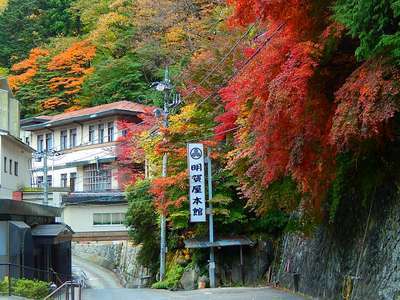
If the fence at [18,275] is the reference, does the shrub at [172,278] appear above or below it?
below

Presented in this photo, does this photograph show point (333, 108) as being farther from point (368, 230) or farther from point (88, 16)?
point (88, 16)

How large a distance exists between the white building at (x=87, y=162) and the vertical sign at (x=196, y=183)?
68.1 ft

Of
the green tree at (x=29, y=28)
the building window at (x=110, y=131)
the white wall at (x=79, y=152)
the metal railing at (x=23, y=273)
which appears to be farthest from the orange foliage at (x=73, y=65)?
the metal railing at (x=23, y=273)

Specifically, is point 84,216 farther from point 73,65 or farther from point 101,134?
point 73,65

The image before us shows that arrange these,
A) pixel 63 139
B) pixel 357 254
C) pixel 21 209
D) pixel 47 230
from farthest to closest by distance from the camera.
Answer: pixel 63 139 → pixel 47 230 → pixel 21 209 → pixel 357 254

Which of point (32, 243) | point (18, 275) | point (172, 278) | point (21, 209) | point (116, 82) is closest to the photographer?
point (18, 275)

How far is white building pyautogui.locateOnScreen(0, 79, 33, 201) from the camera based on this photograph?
38.6 meters

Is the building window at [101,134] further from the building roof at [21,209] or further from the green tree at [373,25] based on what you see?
the green tree at [373,25]

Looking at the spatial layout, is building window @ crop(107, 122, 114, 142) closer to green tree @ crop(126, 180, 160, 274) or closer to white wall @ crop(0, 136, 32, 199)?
white wall @ crop(0, 136, 32, 199)

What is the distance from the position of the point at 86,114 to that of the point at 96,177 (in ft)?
20.2

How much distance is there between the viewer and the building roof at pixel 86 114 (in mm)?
50000

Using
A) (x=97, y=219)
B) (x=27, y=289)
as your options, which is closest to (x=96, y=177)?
(x=97, y=219)

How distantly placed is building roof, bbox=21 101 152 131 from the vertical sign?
745 inches

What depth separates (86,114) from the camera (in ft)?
171
